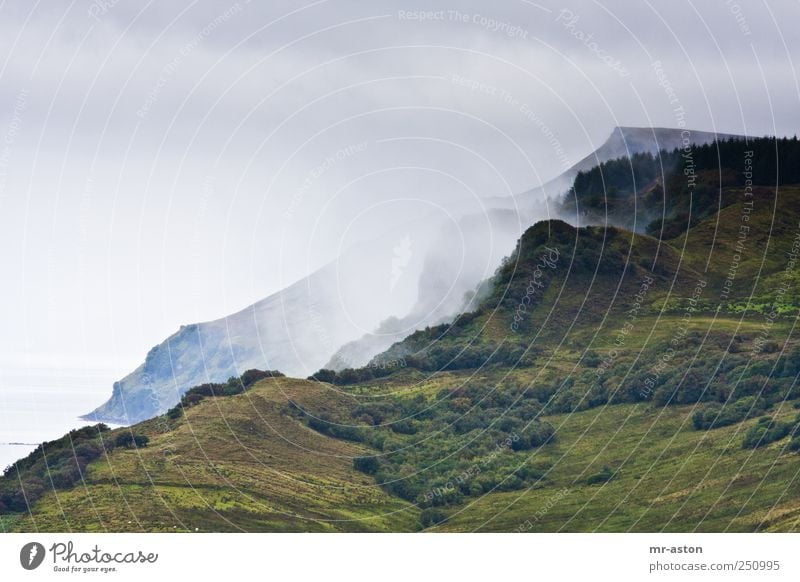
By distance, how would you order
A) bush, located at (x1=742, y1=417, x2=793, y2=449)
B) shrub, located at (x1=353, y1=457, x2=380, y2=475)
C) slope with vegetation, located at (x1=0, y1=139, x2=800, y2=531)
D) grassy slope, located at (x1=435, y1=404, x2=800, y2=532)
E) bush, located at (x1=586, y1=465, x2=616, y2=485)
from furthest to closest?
shrub, located at (x1=353, y1=457, x2=380, y2=475)
bush, located at (x1=586, y1=465, x2=616, y2=485)
bush, located at (x1=742, y1=417, x2=793, y2=449)
slope with vegetation, located at (x1=0, y1=139, x2=800, y2=531)
grassy slope, located at (x1=435, y1=404, x2=800, y2=532)

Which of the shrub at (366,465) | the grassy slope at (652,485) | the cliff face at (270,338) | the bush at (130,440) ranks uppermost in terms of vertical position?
→ the cliff face at (270,338)

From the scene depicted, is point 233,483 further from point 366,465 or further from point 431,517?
point 431,517

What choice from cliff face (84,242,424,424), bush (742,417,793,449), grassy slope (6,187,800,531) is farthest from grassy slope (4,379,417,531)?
bush (742,417,793,449)

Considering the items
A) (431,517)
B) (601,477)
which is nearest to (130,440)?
(431,517)

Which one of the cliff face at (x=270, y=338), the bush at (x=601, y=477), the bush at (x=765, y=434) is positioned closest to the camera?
the bush at (x=765, y=434)

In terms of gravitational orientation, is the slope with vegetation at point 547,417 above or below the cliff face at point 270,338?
below

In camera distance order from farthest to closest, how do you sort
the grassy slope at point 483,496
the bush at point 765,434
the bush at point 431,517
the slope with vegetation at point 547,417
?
the bush at point 765,434
the bush at point 431,517
the slope with vegetation at point 547,417
the grassy slope at point 483,496

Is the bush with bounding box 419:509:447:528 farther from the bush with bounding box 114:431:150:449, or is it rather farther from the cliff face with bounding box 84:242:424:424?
the cliff face with bounding box 84:242:424:424

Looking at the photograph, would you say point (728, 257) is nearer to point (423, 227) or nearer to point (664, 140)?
point (664, 140)

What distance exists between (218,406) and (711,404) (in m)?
37.5

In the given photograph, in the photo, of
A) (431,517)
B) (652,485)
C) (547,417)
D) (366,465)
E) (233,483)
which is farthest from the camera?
(547,417)

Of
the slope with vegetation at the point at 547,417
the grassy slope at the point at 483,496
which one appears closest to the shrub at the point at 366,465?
the slope with vegetation at the point at 547,417

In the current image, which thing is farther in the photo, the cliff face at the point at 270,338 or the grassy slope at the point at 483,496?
the cliff face at the point at 270,338

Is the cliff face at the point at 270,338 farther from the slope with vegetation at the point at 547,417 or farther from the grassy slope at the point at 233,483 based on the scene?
the grassy slope at the point at 233,483
